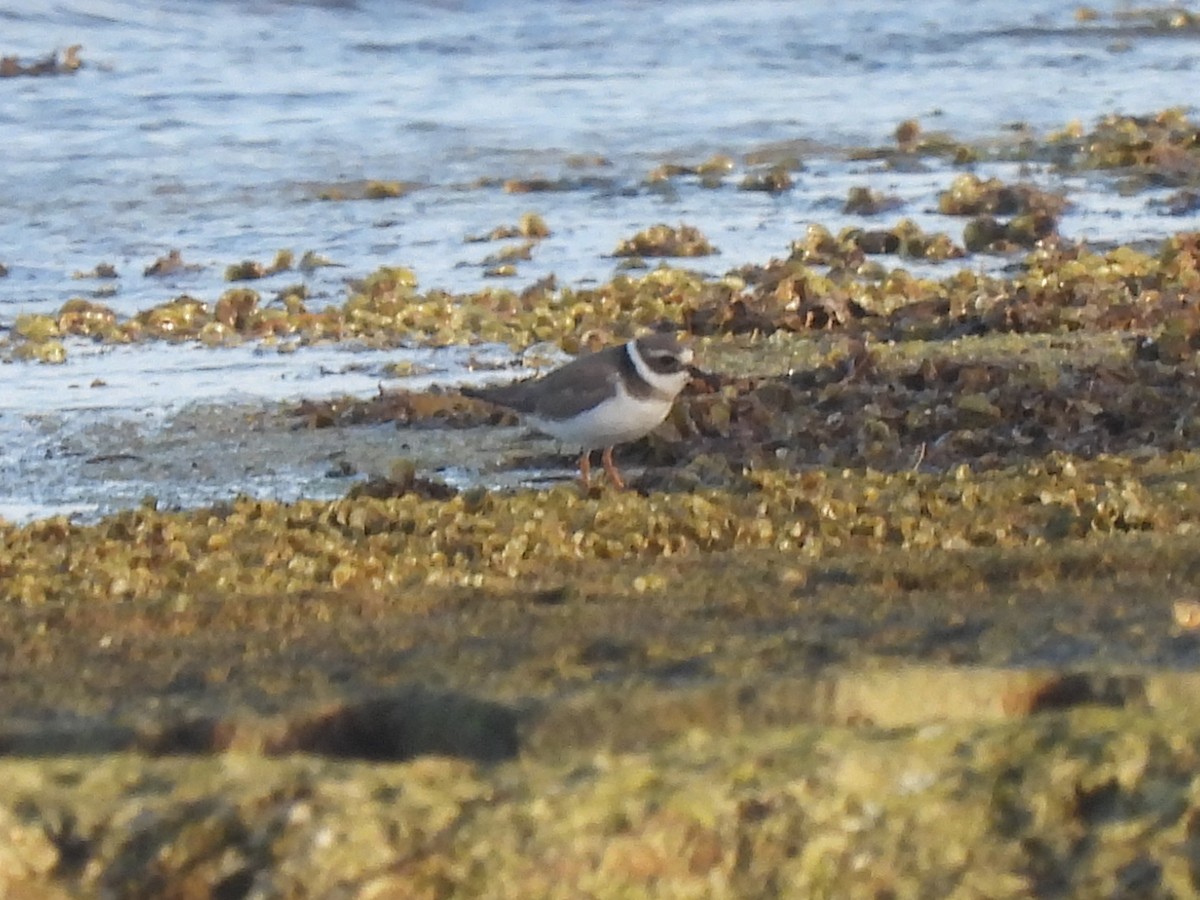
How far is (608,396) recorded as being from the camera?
6.46 meters

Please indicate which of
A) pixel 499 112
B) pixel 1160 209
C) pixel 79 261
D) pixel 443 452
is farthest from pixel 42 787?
pixel 499 112

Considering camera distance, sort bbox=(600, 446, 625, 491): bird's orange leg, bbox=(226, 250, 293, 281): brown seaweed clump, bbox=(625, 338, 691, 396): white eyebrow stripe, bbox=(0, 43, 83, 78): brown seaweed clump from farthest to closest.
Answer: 1. bbox=(0, 43, 83, 78): brown seaweed clump
2. bbox=(226, 250, 293, 281): brown seaweed clump
3. bbox=(625, 338, 691, 396): white eyebrow stripe
4. bbox=(600, 446, 625, 491): bird's orange leg

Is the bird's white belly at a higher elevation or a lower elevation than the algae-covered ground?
lower

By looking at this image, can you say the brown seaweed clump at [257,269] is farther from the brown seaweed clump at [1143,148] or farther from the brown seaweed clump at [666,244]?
the brown seaweed clump at [1143,148]

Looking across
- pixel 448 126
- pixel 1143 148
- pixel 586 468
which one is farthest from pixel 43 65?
pixel 586 468

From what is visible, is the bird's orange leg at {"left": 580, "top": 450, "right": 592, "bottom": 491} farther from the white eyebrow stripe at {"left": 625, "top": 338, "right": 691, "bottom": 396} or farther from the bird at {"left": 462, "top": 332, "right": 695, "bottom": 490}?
the white eyebrow stripe at {"left": 625, "top": 338, "right": 691, "bottom": 396}

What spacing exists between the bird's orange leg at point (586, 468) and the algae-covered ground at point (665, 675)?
0.60ft

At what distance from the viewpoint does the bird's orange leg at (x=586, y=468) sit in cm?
643

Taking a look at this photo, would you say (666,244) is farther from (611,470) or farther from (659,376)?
(611,470)

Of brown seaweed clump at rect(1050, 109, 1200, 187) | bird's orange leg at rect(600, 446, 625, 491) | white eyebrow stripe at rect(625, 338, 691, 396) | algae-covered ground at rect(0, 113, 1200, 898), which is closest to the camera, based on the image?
algae-covered ground at rect(0, 113, 1200, 898)

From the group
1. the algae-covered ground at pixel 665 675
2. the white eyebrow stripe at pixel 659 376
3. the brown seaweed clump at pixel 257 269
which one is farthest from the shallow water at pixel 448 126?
the algae-covered ground at pixel 665 675

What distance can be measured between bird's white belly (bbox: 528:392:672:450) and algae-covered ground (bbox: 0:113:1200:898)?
0.50ft

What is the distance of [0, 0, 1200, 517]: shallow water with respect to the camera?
37.6 ft

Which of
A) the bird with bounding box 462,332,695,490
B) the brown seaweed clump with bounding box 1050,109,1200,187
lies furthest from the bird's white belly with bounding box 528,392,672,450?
the brown seaweed clump with bounding box 1050,109,1200,187
